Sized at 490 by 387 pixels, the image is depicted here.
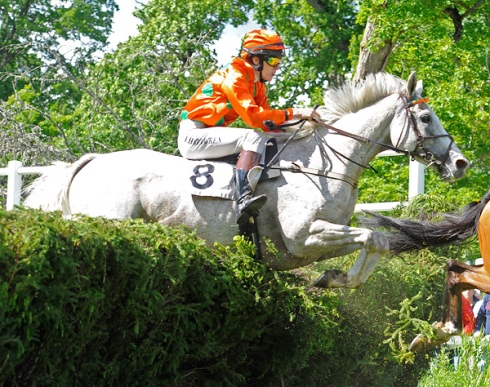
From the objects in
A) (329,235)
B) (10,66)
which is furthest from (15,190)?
(10,66)

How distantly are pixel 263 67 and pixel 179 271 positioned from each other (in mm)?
2447

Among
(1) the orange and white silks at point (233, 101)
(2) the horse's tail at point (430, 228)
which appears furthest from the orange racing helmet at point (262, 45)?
(2) the horse's tail at point (430, 228)

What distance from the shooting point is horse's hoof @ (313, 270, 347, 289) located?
6.79 metres

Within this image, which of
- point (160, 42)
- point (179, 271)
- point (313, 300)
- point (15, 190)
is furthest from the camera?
point (160, 42)

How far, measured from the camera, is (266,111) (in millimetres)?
7195

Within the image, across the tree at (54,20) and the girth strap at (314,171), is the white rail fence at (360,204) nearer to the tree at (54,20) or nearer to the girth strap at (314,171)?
the girth strap at (314,171)

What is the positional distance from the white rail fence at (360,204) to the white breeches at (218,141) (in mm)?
2121

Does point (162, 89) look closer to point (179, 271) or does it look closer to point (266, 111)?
point (266, 111)

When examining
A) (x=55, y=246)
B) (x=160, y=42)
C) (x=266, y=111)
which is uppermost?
(x=160, y=42)

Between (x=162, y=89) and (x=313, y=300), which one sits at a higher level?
(x=162, y=89)

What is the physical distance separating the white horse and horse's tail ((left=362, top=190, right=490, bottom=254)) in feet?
3.36

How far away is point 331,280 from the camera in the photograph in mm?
6789

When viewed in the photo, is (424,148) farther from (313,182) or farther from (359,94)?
(313,182)

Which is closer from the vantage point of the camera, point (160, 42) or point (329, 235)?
point (329, 235)
